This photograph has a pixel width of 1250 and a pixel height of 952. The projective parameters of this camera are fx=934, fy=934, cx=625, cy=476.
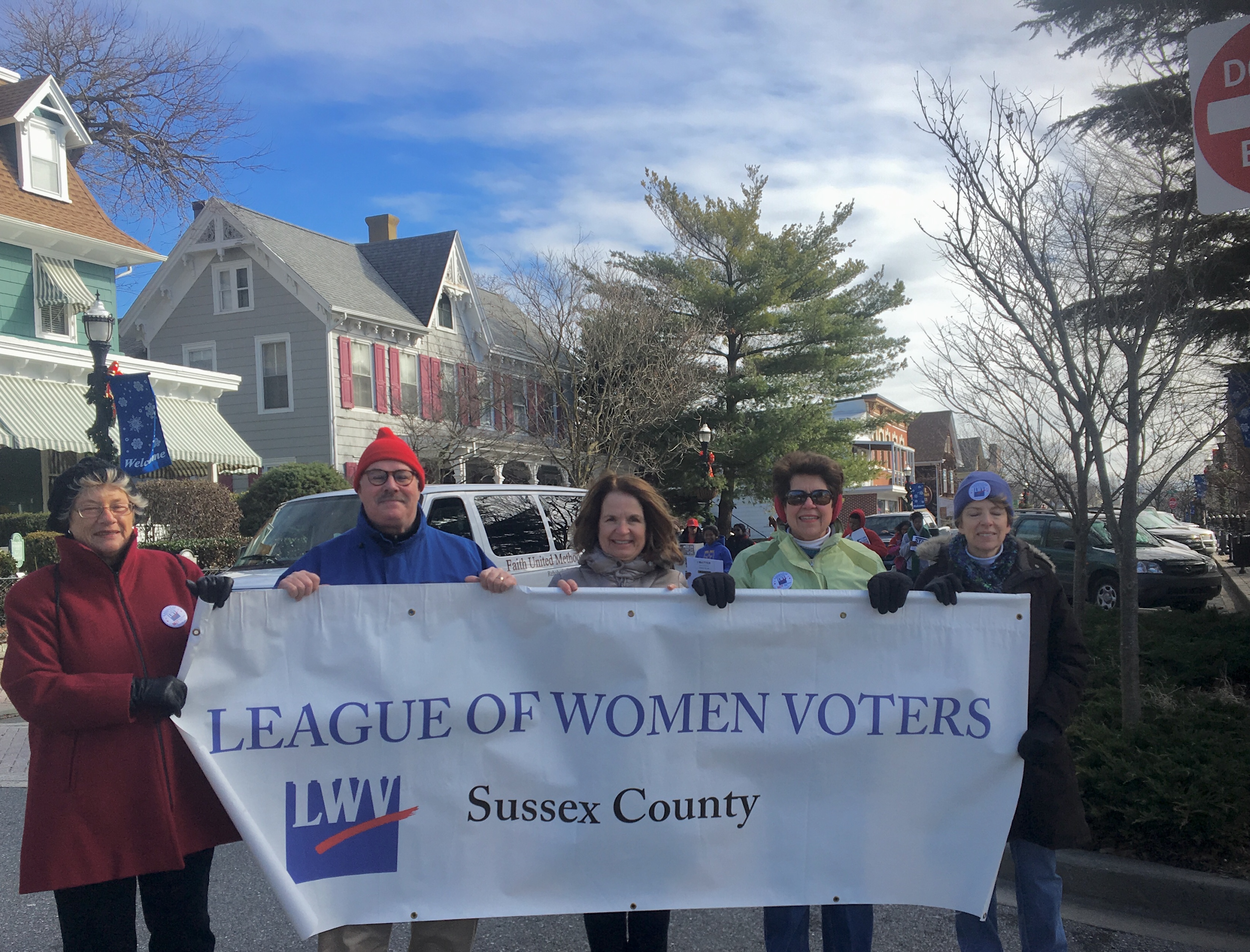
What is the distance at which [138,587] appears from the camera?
287 cm

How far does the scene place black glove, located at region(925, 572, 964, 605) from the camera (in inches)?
120

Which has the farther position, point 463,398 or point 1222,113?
point 463,398

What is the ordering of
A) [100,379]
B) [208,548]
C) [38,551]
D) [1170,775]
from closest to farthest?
[1170,775] < [100,379] < [38,551] < [208,548]

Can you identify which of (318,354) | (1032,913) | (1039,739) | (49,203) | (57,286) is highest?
(49,203)

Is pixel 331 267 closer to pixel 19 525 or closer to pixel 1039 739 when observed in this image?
pixel 19 525

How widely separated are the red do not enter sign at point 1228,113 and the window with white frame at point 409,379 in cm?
2230

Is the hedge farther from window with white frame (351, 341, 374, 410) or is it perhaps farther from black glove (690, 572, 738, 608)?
window with white frame (351, 341, 374, 410)

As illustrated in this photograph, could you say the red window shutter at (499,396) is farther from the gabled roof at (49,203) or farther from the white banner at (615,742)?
the white banner at (615,742)

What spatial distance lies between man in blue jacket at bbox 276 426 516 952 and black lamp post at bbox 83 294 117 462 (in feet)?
33.0

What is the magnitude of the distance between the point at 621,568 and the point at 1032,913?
1.74 m

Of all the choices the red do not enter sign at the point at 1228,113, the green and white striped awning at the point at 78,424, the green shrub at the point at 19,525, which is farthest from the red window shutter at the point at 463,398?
the red do not enter sign at the point at 1228,113

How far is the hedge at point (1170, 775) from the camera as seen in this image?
415 cm

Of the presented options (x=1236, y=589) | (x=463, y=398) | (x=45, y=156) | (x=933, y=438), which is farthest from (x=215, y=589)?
(x=933, y=438)

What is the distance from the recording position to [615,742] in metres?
3.08
